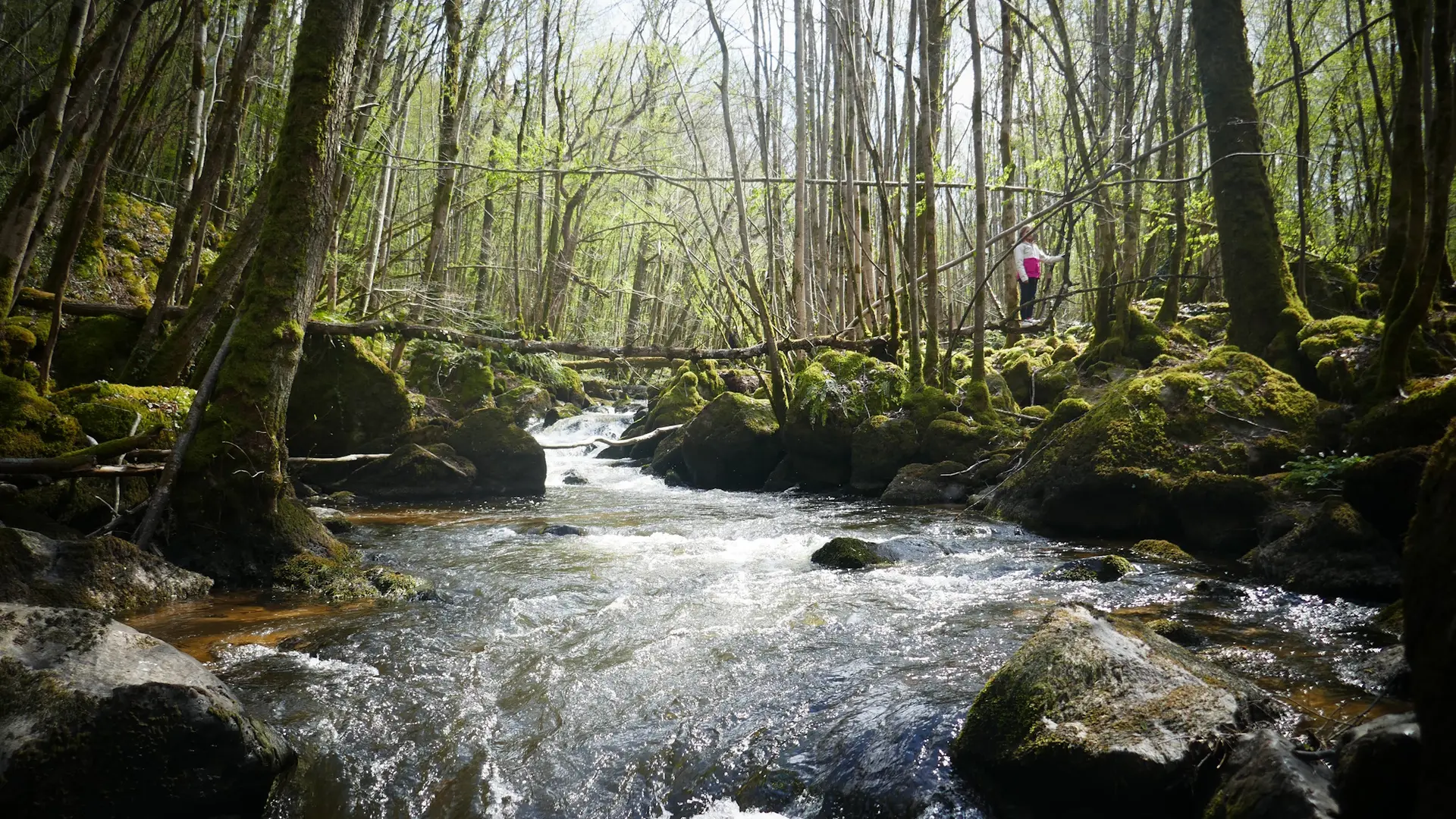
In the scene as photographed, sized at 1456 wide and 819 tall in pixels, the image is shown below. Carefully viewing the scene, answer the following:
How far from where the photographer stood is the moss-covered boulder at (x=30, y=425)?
18.5 feet

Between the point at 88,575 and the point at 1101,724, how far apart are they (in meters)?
5.32

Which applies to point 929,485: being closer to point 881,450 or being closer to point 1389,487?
point 881,450

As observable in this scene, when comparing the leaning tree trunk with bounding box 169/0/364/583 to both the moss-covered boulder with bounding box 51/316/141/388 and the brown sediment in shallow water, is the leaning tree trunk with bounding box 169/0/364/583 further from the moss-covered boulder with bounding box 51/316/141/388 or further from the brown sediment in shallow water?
the moss-covered boulder with bounding box 51/316/141/388

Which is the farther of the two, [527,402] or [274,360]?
[527,402]

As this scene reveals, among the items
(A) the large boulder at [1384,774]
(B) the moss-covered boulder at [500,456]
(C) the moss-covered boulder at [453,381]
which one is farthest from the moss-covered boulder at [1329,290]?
(C) the moss-covered boulder at [453,381]

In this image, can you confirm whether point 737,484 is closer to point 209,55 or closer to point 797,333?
point 797,333

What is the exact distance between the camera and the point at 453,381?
16.7 metres

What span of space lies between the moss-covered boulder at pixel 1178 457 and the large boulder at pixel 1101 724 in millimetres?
3817

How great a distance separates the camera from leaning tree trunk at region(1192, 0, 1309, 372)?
8.58m

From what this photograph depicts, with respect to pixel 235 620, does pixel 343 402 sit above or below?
above

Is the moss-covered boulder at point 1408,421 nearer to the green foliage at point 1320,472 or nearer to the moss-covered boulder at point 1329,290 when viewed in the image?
the green foliage at point 1320,472

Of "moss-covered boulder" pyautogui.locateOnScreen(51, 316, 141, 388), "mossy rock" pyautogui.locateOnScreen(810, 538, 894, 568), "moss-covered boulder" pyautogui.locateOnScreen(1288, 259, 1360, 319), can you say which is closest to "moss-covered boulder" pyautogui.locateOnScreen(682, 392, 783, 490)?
"mossy rock" pyautogui.locateOnScreen(810, 538, 894, 568)

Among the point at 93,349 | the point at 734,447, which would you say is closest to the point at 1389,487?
the point at 734,447

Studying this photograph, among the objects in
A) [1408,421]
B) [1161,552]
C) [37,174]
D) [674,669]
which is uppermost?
[37,174]
